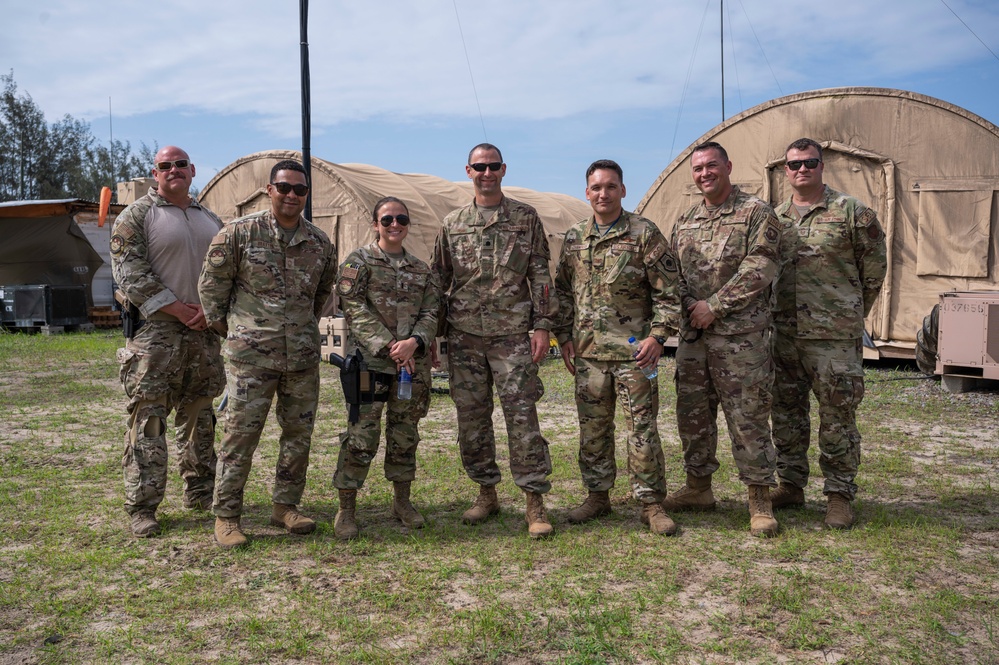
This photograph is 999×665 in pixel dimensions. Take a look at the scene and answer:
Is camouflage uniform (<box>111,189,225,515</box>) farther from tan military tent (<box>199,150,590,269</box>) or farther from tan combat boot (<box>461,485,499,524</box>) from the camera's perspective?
tan military tent (<box>199,150,590,269</box>)

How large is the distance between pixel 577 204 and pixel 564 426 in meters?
13.0

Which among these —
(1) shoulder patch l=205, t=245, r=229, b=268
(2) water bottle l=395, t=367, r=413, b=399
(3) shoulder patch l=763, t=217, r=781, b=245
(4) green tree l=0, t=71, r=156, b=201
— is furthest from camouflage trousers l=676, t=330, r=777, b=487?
(4) green tree l=0, t=71, r=156, b=201

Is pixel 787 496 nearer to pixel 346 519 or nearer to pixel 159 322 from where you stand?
pixel 346 519

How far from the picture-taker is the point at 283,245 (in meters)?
4.30

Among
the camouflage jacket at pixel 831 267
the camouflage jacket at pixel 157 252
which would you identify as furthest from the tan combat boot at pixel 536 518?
the camouflage jacket at pixel 157 252

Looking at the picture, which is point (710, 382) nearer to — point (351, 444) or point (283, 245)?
point (351, 444)

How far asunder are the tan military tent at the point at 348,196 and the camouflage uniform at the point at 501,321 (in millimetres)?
8150

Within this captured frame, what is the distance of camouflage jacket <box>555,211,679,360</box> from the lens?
4.29 metres

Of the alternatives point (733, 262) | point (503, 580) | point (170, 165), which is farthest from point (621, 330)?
point (170, 165)

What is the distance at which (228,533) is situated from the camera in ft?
13.7

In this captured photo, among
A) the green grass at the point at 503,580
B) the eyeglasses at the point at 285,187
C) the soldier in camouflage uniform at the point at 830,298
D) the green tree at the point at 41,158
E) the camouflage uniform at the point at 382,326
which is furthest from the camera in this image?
the green tree at the point at 41,158

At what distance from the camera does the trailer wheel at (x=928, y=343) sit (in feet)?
29.5

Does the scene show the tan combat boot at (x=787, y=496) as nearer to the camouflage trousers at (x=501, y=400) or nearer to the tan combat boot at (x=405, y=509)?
the camouflage trousers at (x=501, y=400)

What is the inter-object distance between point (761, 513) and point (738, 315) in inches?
42.1
